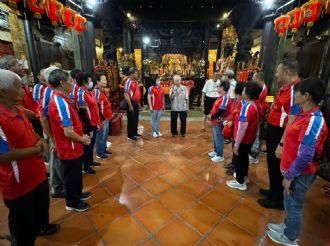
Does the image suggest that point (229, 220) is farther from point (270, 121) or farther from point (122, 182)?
point (122, 182)

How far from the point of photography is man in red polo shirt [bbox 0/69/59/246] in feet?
4.41

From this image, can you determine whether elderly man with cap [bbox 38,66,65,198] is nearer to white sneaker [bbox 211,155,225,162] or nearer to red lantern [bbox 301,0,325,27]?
white sneaker [bbox 211,155,225,162]

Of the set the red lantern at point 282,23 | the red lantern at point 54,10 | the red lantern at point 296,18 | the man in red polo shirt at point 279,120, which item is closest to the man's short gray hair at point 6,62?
the red lantern at point 54,10

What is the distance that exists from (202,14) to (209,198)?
942 cm

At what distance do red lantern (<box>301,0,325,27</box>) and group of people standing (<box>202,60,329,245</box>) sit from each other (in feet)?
7.67

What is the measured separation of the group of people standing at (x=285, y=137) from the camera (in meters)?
1.51

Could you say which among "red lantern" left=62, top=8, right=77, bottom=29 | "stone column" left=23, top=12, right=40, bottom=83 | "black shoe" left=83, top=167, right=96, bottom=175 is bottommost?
"black shoe" left=83, top=167, right=96, bottom=175

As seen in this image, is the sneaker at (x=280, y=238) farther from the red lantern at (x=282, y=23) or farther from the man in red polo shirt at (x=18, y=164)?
the red lantern at (x=282, y=23)

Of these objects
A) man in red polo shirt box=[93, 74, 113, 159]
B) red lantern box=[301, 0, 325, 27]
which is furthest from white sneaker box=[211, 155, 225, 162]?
red lantern box=[301, 0, 325, 27]

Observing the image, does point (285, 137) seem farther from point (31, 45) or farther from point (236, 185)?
point (31, 45)

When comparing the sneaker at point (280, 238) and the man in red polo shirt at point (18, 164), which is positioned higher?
the man in red polo shirt at point (18, 164)

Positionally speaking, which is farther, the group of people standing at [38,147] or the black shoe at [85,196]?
the black shoe at [85,196]

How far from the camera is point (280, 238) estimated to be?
1.97 m

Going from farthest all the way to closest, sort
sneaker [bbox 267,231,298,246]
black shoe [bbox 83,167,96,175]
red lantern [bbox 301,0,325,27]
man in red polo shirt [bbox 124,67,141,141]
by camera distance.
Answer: man in red polo shirt [bbox 124,67,141,141]
red lantern [bbox 301,0,325,27]
black shoe [bbox 83,167,96,175]
sneaker [bbox 267,231,298,246]
